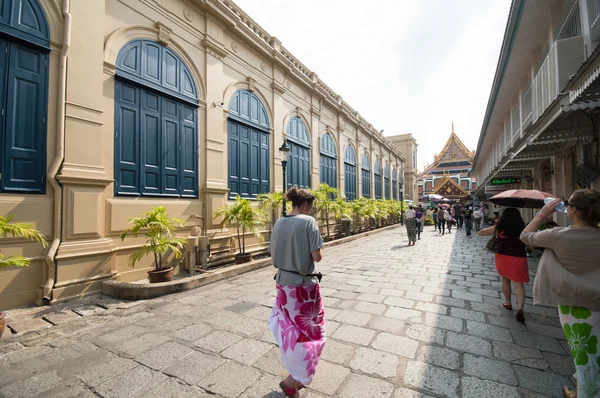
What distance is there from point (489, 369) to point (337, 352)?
4.72 ft

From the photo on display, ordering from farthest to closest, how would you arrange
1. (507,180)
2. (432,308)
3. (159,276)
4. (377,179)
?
(377,179), (507,180), (159,276), (432,308)

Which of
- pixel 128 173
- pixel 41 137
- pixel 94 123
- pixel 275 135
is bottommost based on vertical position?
pixel 128 173

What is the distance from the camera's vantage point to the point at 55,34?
504cm

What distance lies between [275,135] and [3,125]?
7.65m

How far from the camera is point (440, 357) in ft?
9.12

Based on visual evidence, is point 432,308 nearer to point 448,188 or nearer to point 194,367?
point 194,367

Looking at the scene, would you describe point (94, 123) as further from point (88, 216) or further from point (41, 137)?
point (88, 216)

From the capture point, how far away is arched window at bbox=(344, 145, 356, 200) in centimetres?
1786

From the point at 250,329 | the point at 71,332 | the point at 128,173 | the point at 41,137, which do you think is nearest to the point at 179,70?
the point at 128,173

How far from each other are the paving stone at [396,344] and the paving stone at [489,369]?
19.5 inches

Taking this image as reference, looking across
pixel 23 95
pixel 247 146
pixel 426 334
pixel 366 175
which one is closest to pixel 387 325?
pixel 426 334

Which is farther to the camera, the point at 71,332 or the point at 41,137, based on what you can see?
Result: the point at 41,137

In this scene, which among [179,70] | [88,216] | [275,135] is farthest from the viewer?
[275,135]

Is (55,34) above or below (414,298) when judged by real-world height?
above
